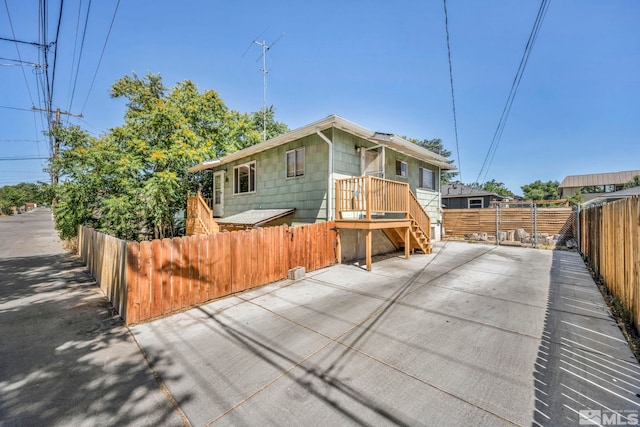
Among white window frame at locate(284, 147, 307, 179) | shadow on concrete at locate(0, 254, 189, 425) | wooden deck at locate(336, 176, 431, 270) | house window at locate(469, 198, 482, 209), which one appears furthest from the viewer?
house window at locate(469, 198, 482, 209)

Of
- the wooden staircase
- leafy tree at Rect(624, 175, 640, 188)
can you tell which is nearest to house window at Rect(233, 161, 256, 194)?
the wooden staircase

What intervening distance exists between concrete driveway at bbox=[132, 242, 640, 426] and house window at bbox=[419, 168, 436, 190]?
7.98 metres

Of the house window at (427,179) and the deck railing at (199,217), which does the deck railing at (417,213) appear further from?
the deck railing at (199,217)

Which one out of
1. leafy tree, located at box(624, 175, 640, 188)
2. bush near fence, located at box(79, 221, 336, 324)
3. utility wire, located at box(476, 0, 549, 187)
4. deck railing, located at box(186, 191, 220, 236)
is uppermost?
utility wire, located at box(476, 0, 549, 187)

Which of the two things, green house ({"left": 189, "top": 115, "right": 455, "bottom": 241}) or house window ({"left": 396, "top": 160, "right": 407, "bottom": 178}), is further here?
house window ({"left": 396, "top": 160, "right": 407, "bottom": 178})

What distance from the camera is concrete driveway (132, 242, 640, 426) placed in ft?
7.26

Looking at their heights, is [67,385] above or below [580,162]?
below

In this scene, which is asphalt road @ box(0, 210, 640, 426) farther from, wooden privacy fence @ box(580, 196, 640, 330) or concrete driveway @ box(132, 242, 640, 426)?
wooden privacy fence @ box(580, 196, 640, 330)

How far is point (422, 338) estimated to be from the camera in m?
3.46

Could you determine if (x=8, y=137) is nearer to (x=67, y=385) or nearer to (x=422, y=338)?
(x=67, y=385)

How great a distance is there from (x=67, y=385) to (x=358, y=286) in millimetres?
4728

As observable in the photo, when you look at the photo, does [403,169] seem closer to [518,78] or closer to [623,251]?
[518,78]

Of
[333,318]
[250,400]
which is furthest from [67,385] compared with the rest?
[333,318]

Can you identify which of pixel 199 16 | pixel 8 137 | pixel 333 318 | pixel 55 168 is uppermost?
pixel 8 137
